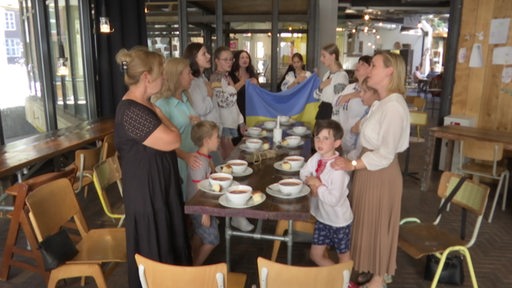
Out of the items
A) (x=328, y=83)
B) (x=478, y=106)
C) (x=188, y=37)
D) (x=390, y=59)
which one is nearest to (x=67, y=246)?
(x=390, y=59)

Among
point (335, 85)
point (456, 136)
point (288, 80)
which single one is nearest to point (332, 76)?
point (335, 85)

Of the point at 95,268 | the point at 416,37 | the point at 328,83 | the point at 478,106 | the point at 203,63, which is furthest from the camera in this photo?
the point at 416,37

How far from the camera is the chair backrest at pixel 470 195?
2.83 metres

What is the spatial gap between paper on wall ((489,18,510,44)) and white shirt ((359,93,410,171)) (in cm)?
408

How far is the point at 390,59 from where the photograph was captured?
2.59m

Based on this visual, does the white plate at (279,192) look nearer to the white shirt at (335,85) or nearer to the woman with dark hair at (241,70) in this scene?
the white shirt at (335,85)

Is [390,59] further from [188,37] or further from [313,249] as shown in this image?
[188,37]

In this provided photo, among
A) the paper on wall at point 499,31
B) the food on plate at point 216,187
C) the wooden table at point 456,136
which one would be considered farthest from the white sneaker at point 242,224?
the paper on wall at point 499,31

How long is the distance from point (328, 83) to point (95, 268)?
306 centimetres

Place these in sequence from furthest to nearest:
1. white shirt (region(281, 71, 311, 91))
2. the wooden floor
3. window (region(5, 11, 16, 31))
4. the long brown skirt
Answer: white shirt (region(281, 71, 311, 91))
window (region(5, 11, 16, 31))
the wooden floor
the long brown skirt

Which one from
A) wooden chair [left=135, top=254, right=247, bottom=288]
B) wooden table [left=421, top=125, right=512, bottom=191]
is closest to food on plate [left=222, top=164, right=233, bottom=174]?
wooden chair [left=135, top=254, right=247, bottom=288]

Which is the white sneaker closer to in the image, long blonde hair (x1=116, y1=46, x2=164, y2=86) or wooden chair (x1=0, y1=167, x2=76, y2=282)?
wooden chair (x1=0, y1=167, x2=76, y2=282)

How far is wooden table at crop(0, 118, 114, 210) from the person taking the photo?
4.00m

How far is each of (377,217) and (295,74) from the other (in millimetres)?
4166
